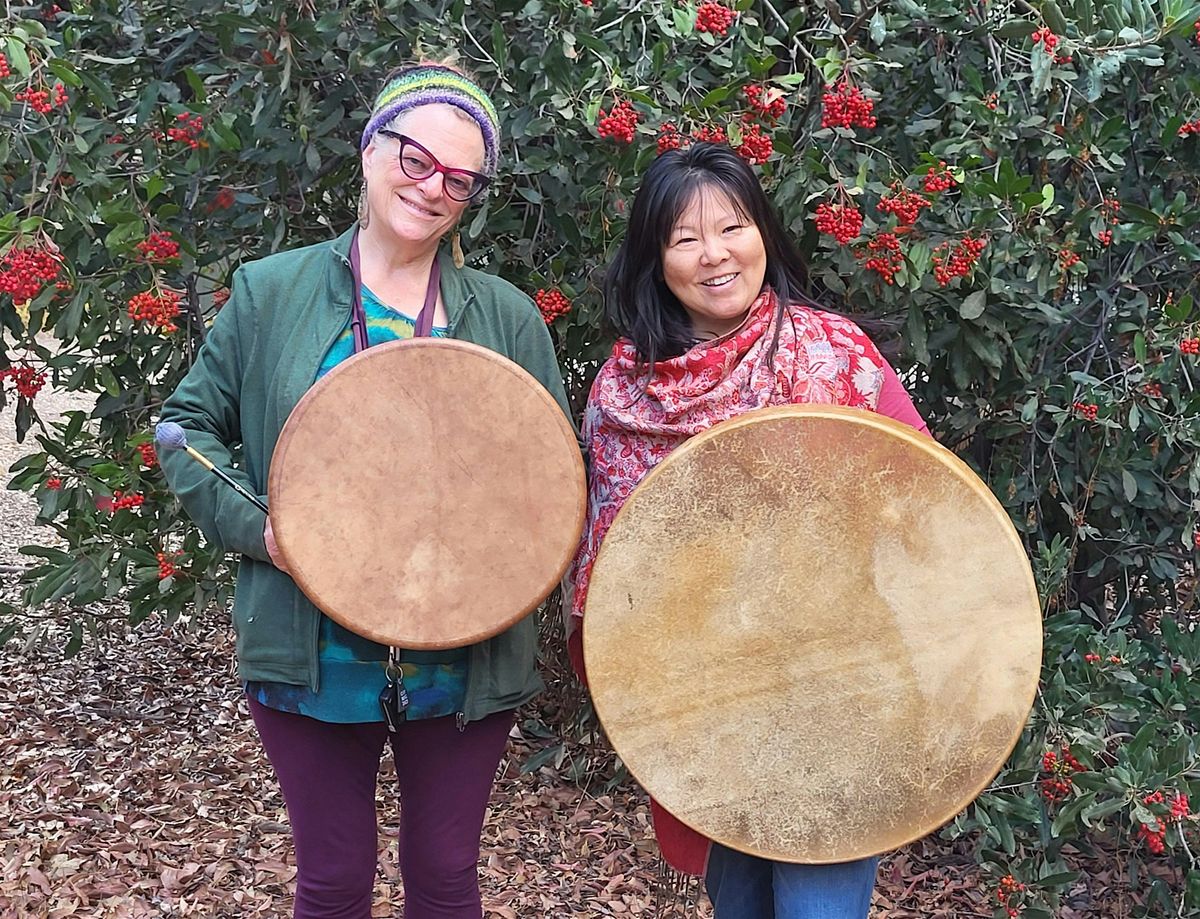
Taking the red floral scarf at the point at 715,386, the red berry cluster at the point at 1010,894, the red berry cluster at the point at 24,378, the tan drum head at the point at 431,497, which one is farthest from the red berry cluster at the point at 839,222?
the red berry cluster at the point at 24,378

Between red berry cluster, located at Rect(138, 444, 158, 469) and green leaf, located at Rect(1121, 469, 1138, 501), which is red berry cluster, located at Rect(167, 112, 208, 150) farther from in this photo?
green leaf, located at Rect(1121, 469, 1138, 501)

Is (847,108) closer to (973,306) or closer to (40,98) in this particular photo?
(973,306)

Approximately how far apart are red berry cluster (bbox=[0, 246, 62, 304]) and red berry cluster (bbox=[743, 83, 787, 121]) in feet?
4.65

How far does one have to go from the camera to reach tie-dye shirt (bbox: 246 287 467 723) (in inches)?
76.0

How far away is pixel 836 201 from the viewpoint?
253 centimetres

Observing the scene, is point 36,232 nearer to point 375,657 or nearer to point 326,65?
point 326,65

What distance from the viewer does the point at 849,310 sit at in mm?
2947

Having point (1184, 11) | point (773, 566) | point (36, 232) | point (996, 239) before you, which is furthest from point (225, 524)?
point (1184, 11)

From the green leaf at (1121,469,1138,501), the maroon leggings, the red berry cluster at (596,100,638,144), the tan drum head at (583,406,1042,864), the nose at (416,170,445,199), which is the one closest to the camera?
the tan drum head at (583,406,1042,864)

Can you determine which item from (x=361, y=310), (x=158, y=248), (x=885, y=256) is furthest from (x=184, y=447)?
(x=885, y=256)

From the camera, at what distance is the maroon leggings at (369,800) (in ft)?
6.48

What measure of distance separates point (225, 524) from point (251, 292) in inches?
14.0

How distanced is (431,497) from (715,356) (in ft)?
1.57

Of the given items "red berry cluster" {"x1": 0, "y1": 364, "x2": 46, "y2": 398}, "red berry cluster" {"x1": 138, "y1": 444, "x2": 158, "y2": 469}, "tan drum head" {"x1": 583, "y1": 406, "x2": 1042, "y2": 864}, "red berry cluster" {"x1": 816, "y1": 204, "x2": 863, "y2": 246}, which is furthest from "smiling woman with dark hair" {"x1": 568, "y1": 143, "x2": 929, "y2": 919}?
"red berry cluster" {"x1": 0, "y1": 364, "x2": 46, "y2": 398}
